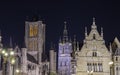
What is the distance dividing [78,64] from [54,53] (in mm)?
63416

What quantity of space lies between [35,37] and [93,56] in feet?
219

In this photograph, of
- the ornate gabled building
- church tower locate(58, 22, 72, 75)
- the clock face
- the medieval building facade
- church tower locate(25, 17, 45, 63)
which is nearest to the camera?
the medieval building facade

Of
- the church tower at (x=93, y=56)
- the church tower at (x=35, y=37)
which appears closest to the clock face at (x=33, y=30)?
the church tower at (x=35, y=37)

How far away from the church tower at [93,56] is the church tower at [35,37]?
62.6 m

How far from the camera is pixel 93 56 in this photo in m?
83.3

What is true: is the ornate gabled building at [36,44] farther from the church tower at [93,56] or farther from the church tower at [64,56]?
the church tower at [93,56]

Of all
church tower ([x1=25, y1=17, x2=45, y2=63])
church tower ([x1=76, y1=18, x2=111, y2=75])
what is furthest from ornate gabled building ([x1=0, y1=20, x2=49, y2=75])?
church tower ([x1=76, y1=18, x2=111, y2=75])

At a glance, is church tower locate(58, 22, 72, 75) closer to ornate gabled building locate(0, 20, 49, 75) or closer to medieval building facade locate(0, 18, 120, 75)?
medieval building facade locate(0, 18, 120, 75)

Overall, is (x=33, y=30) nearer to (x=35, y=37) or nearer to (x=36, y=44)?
(x=35, y=37)

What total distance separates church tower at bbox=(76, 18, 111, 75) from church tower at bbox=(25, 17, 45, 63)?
6261cm

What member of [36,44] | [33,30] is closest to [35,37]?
[33,30]

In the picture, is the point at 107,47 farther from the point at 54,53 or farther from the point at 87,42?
the point at 54,53

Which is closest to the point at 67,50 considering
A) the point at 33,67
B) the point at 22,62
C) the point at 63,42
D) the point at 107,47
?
the point at 63,42

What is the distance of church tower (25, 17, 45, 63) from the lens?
14662 centimetres
